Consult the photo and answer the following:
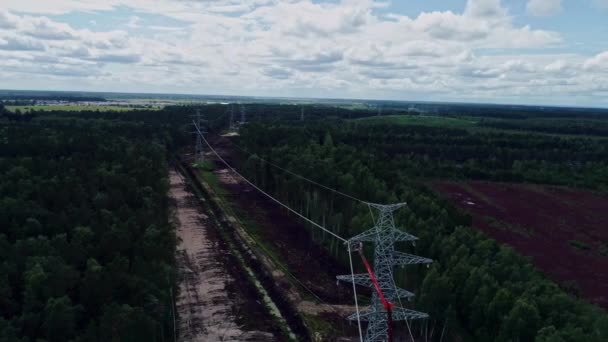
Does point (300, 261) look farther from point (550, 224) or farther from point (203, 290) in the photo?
point (550, 224)

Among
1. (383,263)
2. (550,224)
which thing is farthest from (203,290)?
(550,224)

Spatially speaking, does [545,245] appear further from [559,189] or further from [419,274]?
[559,189]

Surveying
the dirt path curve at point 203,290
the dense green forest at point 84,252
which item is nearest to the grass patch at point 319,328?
the dirt path curve at point 203,290

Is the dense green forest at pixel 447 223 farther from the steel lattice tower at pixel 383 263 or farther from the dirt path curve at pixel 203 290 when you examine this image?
the dirt path curve at pixel 203 290

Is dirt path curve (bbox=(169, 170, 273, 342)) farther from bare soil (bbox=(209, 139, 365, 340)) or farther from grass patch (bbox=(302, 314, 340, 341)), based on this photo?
bare soil (bbox=(209, 139, 365, 340))

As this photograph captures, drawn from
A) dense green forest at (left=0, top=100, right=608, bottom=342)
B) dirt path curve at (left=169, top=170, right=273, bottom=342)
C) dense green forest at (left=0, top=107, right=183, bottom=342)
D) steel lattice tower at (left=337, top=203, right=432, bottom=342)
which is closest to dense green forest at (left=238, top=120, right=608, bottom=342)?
dense green forest at (left=0, top=100, right=608, bottom=342)

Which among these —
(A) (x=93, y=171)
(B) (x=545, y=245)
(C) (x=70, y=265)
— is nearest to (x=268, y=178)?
(A) (x=93, y=171)
